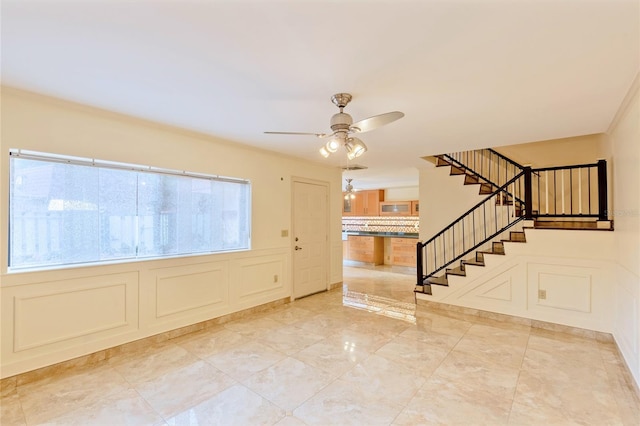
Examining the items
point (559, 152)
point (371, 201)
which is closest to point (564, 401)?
point (559, 152)

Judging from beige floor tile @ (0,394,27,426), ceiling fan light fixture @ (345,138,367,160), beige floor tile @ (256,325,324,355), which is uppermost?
ceiling fan light fixture @ (345,138,367,160)

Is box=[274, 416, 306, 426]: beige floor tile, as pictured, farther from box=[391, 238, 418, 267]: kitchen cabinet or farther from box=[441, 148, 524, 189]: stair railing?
box=[391, 238, 418, 267]: kitchen cabinet

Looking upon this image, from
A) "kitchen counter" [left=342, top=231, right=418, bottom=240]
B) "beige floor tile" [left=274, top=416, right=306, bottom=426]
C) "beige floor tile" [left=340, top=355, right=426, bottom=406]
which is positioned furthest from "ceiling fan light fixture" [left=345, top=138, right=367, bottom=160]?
"kitchen counter" [left=342, top=231, right=418, bottom=240]

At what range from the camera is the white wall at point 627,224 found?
7.88 feet

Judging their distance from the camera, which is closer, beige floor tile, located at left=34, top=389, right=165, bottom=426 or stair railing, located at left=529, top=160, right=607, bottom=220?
beige floor tile, located at left=34, top=389, right=165, bottom=426

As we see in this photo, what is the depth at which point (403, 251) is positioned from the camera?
25.9 ft

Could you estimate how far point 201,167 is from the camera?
147 inches

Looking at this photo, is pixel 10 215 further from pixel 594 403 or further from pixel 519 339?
pixel 519 339

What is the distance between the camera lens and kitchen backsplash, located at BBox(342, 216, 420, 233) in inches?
316

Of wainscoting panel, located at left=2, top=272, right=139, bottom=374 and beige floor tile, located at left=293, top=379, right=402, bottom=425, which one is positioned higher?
wainscoting panel, located at left=2, top=272, right=139, bottom=374

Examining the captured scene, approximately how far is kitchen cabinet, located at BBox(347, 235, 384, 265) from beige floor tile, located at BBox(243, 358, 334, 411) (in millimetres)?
5767

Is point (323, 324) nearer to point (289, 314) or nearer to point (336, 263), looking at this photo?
point (289, 314)

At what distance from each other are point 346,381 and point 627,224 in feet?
9.64

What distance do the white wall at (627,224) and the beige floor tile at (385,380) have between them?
1.80 metres
